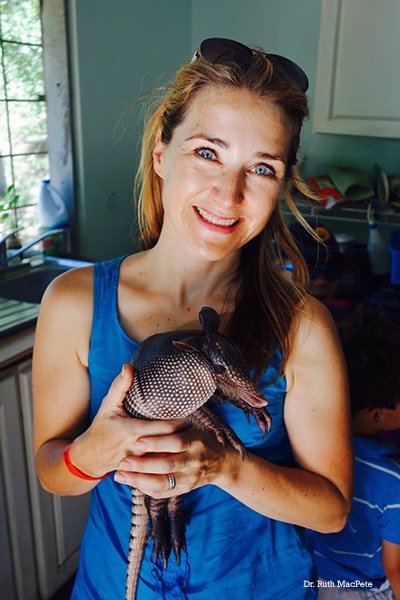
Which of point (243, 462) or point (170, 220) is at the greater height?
point (170, 220)

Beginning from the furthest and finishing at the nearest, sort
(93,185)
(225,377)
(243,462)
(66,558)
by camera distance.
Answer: (93,185)
(66,558)
(243,462)
(225,377)

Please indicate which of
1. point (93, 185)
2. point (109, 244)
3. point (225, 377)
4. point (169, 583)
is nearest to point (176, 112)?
point (225, 377)

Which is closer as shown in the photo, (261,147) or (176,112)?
(261,147)

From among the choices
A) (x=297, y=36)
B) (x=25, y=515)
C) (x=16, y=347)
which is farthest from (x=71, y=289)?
(x=297, y=36)

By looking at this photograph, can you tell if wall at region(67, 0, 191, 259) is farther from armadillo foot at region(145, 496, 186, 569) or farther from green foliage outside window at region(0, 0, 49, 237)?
armadillo foot at region(145, 496, 186, 569)

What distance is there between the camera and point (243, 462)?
2.77 feet

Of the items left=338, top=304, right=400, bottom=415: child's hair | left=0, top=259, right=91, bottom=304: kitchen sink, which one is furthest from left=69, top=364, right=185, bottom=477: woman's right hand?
left=0, top=259, right=91, bottom=304: kitchen sink

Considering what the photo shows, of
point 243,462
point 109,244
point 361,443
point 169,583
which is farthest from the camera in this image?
point 109,244

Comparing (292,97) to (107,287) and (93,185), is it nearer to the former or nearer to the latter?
(107,287)

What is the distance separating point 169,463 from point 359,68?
251 cm

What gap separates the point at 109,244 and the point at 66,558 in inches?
69.9

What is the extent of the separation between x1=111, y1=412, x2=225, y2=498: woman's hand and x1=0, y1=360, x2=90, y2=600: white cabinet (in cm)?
102

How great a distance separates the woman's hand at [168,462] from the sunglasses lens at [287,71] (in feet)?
2.28

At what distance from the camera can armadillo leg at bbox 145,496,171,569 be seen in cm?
86
